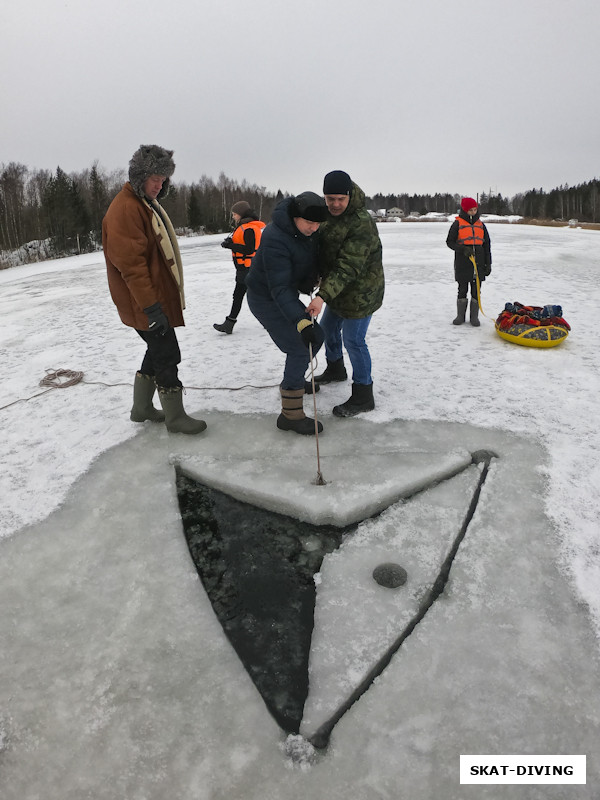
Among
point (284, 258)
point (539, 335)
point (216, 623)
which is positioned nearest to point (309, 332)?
point (284, 258)

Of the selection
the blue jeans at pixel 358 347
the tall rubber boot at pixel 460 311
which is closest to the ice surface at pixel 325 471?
the blue jeans at pixel 358 347

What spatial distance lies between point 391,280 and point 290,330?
22.8ft

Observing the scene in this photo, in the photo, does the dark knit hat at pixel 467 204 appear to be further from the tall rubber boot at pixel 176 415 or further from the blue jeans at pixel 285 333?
the tall rubber boot at pixel 176 415

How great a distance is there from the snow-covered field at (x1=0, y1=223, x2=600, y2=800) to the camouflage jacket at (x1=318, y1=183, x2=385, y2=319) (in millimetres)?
1062

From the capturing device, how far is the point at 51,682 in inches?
73.0

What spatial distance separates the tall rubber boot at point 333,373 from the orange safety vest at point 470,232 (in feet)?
9.06

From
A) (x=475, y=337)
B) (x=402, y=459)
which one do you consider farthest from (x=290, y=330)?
(x=475, y=337)

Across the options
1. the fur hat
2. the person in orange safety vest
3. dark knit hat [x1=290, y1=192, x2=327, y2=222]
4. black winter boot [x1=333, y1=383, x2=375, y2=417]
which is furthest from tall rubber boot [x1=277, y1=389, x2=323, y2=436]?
the person in orange safety vest

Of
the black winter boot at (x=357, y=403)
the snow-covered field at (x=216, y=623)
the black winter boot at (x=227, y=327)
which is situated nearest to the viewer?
the snow-covered field at (x=216, y=623)

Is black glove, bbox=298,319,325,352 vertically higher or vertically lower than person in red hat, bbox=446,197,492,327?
lower

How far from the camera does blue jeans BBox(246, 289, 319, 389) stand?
3572 millimetres

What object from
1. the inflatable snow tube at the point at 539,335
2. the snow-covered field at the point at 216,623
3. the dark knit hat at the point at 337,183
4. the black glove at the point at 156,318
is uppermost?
the dark knit hat at the point at 337,183

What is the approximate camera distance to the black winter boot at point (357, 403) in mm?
3952

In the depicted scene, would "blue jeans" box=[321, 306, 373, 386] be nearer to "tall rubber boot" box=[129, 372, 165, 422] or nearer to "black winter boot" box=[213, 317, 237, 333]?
"tall rubber boot" box=[129, 372, 165, 422]
